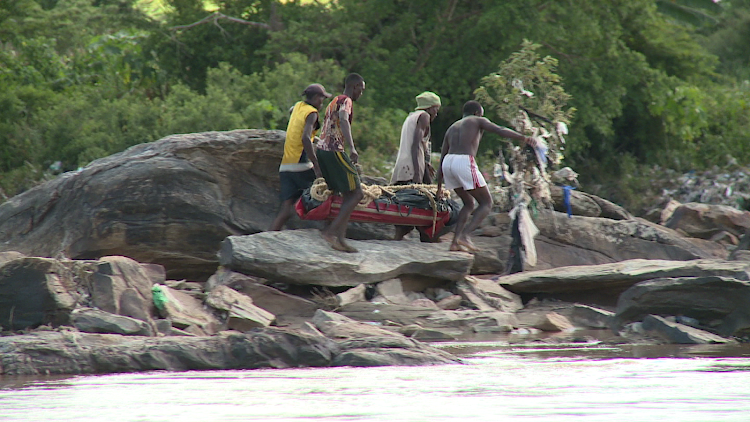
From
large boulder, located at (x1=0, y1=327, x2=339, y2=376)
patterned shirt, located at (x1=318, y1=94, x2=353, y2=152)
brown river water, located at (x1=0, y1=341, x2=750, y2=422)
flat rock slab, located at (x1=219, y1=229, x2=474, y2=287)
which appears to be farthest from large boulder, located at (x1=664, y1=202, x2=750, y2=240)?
large boulder, located at (x1=0, y1=327, x2=339, y2=376)

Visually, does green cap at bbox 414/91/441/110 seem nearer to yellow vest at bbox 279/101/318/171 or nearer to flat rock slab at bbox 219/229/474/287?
yellow vest at bbox 279/101/318/171

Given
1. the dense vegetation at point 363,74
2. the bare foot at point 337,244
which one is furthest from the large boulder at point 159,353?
Result: the dense vegetation at point 363,74

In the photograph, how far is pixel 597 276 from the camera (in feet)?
32.2

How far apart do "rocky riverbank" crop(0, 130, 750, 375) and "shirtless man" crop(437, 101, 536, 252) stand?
439 millimetres

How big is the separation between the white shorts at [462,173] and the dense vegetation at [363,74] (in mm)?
5910

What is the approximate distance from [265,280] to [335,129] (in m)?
1.68

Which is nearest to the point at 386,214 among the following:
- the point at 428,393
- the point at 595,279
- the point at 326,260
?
the point at 326,260

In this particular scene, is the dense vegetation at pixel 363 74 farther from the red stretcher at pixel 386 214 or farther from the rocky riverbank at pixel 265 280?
the red stretcher at pixel 386 214

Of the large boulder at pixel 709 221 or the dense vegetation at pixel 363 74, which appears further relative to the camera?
the dense vegetation at pixel 363 74

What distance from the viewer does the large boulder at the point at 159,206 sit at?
10.4m

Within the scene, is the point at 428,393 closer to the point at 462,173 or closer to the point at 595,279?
the point at 595,279

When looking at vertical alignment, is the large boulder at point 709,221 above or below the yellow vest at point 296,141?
below

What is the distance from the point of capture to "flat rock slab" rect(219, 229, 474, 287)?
9.32m

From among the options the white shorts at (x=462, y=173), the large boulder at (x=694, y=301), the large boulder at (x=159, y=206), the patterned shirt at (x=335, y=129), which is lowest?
the large boulder at (x=159, y=206)
